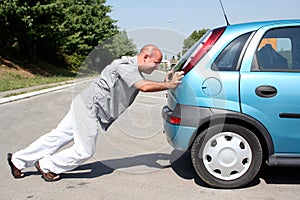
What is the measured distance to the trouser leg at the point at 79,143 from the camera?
13.2 feet

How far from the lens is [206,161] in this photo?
3.95m

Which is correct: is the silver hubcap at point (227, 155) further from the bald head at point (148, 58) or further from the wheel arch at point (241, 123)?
the bald head at point (148, 58)

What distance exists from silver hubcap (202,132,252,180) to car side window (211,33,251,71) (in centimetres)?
69

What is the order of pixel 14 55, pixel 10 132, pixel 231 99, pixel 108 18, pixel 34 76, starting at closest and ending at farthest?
pixel 231 99
pixel 10 132
pixel 34 76
pixel 14 55
pixel 108 18

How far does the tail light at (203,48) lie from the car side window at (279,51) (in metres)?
0.46

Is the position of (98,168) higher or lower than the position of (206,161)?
lower

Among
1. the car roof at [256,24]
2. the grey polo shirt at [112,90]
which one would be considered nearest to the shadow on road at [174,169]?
the grey polo shirt at [112,90]

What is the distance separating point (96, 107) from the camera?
4074 millimetres

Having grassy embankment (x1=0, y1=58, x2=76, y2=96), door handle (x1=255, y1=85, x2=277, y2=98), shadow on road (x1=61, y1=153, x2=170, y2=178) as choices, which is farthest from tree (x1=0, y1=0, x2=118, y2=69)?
door handle (x1=255, y1=85, x2=277, y2=98)

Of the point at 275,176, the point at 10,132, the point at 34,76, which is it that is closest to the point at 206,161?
the point at 275,176

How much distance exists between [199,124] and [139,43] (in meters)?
1.30

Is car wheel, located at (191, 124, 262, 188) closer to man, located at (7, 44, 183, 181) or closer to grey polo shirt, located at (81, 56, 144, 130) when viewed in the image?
man, located at (7, 44, 183, 181)

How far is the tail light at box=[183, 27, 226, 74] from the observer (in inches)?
154

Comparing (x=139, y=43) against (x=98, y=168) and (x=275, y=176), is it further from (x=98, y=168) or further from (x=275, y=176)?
(x=275, y=176)
